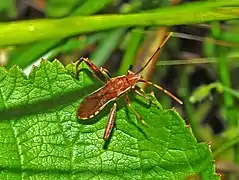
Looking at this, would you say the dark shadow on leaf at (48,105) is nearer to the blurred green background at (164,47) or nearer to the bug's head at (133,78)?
the blurred green background at (164,47)

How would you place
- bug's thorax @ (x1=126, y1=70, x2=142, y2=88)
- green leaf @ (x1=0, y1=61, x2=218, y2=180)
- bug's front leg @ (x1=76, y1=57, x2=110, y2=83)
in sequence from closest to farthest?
green leaf @ (x1=0, y1=61, x2=218, y2=180) → bug's front leg @ (x1=76, y1=57, x2=110, y2=83) → bug's thorax @ (x1=126, y1=70, x2=142, y2=88)

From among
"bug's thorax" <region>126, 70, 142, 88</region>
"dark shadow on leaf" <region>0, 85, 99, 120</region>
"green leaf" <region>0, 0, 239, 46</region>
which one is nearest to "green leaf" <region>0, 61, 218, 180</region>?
"dark shadow on leaf" <region>0, 85, 99, 120</region>

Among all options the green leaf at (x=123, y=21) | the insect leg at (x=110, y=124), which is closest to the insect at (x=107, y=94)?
the insect leg at (x=110, y=124)

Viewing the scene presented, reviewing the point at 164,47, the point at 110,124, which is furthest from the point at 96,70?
the point at 164,47

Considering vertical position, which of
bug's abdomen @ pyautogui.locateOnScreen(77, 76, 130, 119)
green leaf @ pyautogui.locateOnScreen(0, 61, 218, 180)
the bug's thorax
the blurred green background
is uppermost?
the blurred green background

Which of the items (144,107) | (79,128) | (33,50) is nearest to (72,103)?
(79,128)

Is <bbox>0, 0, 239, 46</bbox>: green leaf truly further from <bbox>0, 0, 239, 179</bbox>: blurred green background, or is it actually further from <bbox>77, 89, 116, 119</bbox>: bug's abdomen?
<bbox>77, 89, 116, 119</bbox>: bug's abdomen

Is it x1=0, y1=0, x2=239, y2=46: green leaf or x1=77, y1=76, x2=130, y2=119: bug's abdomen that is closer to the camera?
x1=77, y1=76, x2=130, y2=119: bug's abdomen

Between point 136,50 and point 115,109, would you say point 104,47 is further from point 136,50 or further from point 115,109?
point 115,109
